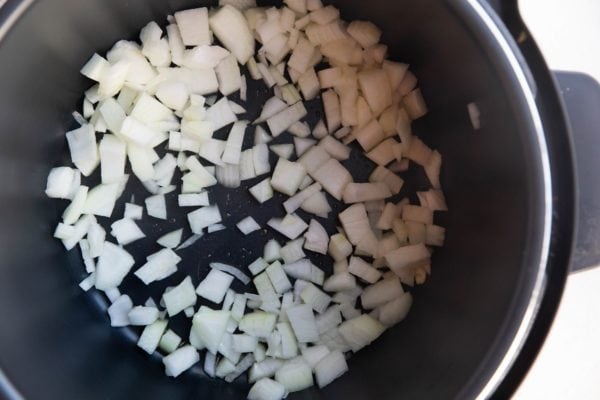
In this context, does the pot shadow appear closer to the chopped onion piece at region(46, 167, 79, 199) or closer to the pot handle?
the pot handle

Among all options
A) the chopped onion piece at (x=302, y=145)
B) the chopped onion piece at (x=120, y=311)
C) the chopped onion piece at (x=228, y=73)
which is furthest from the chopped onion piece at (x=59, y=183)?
the chopped onion piece at (x=302, y=145)

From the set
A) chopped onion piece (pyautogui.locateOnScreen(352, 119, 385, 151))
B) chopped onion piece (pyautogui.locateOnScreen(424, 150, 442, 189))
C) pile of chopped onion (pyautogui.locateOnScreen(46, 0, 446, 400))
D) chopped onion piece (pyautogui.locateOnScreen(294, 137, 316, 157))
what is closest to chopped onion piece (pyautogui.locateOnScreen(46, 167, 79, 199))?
pile of chopped onion (pyautogui.locateOnScreen(46, 0, 446, 400))

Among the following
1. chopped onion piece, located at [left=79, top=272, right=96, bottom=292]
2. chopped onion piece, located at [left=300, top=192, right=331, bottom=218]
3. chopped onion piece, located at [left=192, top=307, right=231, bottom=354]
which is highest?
chopped onion piece, located at [left=79, top=272, right=96, bottom=292]

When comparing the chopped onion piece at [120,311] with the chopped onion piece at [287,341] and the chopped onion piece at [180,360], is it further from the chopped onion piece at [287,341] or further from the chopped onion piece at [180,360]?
the chopped onion piece at [287,341]

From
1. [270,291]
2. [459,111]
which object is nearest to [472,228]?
[459,111]

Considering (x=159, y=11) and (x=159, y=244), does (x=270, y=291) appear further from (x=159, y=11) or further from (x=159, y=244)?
(x=159, y=11)
